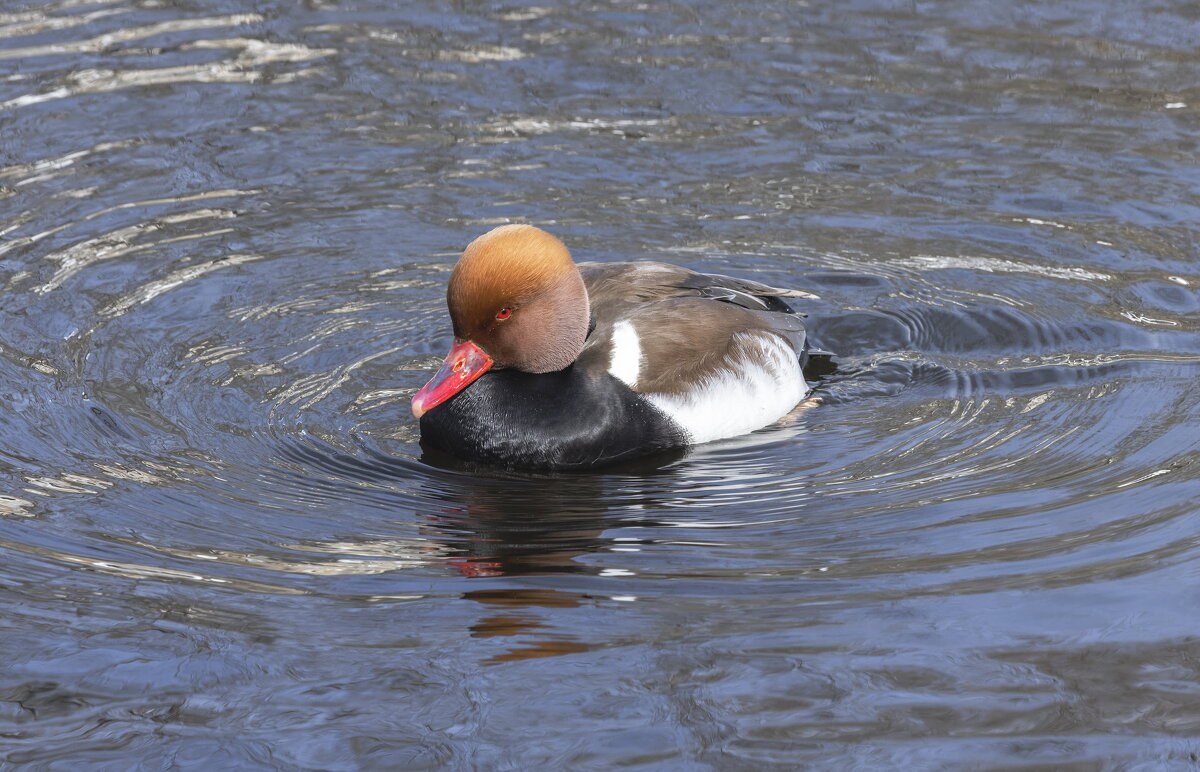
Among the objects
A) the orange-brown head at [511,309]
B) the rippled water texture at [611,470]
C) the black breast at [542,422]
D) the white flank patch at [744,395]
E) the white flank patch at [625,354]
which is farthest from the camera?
the white flank patch at [744,395]

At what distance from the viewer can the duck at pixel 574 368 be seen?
650cm

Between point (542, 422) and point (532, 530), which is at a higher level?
point (542, 422)

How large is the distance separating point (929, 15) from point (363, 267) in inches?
219

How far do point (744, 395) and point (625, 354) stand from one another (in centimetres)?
67

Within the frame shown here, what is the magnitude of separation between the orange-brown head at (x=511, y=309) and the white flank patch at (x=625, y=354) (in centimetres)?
20

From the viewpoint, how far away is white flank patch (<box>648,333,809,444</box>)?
274 inches

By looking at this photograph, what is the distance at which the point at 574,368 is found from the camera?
682 centimetres

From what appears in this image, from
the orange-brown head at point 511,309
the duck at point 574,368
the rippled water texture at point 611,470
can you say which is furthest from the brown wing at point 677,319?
the rippled water texture at point 611,470

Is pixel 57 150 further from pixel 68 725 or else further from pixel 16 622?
pixel 68 725

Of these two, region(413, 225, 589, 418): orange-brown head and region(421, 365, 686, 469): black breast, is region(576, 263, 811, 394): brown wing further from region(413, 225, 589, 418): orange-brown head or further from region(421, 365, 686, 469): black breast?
region(413, 225, 589, 418): orange-brown head

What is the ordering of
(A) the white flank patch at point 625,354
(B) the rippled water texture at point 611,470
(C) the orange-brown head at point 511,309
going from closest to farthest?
(B) the rippled water texture at point 611,470 < (C) the orange-brown head at point 511,309 < (A) the white flank patch at point 625,354

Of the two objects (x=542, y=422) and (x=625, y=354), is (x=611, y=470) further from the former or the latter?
(x=625, y=354)

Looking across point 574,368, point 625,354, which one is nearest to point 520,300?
point 574,368

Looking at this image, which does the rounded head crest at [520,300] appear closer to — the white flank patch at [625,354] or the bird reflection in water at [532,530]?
the white flank patch at [625,354]
